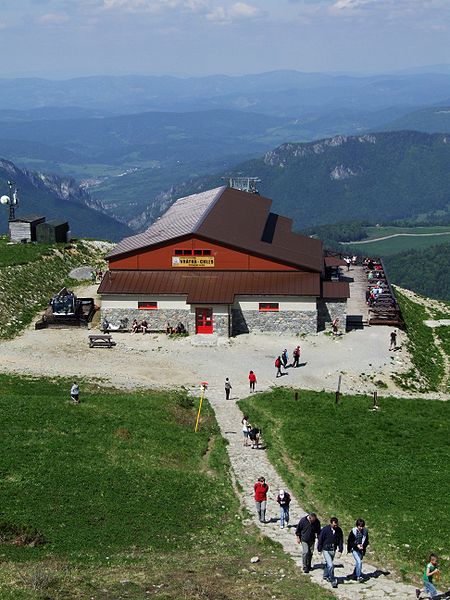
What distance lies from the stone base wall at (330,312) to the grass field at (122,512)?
18.1 meters

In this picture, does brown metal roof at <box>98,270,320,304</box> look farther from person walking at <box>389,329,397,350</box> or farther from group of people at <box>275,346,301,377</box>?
group of people at <box>275,346,301,377</box>

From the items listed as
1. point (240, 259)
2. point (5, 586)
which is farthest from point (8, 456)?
point (240, 259)

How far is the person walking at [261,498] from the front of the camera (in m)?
26.6

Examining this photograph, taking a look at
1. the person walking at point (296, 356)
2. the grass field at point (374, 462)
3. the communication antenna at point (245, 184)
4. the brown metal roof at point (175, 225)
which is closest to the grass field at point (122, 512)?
the grass field at point (374, 462)

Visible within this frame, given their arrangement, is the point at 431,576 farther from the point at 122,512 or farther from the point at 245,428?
the point at 245,428

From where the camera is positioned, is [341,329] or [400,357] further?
[341,329]

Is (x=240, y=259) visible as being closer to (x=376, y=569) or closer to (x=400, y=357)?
(x=400, y=357)

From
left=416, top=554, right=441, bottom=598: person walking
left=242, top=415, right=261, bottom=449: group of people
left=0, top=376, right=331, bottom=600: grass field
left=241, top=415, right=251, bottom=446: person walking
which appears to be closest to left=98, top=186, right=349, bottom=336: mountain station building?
left=0, top=376, right=331, bottom=600: grass field

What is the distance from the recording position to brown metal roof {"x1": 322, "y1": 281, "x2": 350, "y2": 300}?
54219mm

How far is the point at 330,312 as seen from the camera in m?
54.5

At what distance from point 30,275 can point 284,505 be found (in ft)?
133

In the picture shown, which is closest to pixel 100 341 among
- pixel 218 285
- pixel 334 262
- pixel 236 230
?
pixel 218 285

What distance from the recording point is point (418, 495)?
97.6 ft

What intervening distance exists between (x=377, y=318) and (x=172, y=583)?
120 ft
